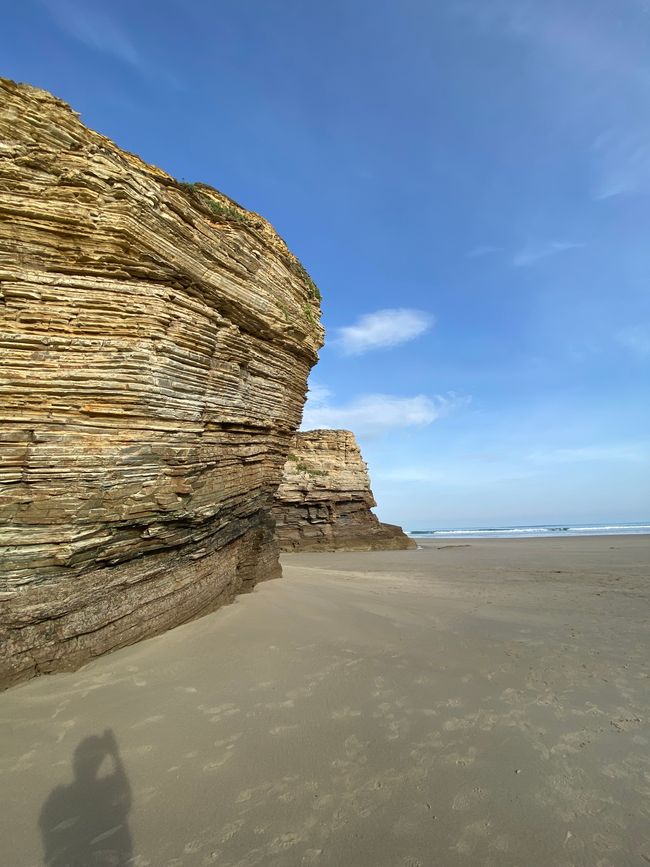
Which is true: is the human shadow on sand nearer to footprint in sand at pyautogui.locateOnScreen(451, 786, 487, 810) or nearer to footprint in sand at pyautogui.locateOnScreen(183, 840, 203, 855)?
footprint in sand at pyautogui.locateOnScreen(183, 840, 203, 855)

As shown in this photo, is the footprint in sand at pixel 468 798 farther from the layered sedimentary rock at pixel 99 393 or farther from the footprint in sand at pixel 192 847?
the layered sedimentary rock at pixel 99 393

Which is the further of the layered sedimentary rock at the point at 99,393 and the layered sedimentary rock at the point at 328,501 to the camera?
the layered sedimentary rock at the point at 328,501

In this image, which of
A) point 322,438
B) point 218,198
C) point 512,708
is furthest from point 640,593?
point 322,438

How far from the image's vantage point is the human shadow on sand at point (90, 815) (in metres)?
2.85

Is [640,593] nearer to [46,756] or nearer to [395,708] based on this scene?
[395,708]

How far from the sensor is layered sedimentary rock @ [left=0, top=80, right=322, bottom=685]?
5.28 m

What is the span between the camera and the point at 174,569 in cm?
680

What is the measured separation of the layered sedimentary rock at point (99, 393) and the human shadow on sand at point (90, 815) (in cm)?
183

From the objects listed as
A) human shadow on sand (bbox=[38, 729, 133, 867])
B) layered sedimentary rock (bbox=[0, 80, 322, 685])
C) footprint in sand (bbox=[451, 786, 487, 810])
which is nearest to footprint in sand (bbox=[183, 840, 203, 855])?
human shadow on sand (bbox=[38, 729, 133, 867])

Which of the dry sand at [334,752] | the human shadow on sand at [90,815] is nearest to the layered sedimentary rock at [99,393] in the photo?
the dry sand at [334,752]

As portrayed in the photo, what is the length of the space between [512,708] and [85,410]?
20.5 feet

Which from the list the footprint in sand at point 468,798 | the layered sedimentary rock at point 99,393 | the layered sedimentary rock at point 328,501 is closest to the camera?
the footprint in sand at point 468,798

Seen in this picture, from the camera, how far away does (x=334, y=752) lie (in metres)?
3.90

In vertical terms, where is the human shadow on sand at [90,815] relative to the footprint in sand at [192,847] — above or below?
below
